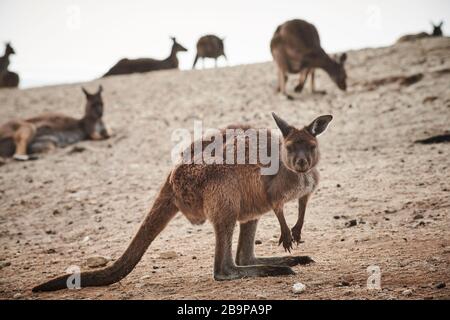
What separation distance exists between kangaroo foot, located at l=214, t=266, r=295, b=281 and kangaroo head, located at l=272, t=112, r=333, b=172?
0.77m

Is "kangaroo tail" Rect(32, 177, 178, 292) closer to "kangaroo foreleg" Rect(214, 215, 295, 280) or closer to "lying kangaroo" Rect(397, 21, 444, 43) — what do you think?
"kangaroo foreleg" Rect(214, 215, 295, 280)

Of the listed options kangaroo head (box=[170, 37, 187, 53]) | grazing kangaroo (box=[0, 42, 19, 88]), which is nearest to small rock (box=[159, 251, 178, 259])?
kangaroo head (box=[170, 37, 187, 53])

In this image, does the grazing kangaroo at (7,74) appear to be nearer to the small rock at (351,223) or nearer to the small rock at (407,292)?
the small rock at (351,223)

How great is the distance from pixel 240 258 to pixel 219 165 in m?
0.86

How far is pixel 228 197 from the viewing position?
364 centimetres

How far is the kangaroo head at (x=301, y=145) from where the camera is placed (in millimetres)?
3594

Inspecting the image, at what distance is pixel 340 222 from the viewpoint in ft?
16.1

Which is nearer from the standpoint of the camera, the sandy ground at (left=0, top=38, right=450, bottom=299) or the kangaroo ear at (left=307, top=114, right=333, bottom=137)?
the sandy ground at (left=0, top=38, right=450, bottom=299)

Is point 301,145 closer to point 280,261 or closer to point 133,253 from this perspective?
point 280,261

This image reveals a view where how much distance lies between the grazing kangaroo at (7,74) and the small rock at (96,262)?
58.8ft

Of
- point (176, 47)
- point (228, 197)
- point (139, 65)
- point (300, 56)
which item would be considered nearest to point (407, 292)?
point (228, 197)

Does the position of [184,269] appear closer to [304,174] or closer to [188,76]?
[304,174]

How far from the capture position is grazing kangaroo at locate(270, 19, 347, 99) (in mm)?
11672

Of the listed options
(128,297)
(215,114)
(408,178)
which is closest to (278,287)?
(128,297)
